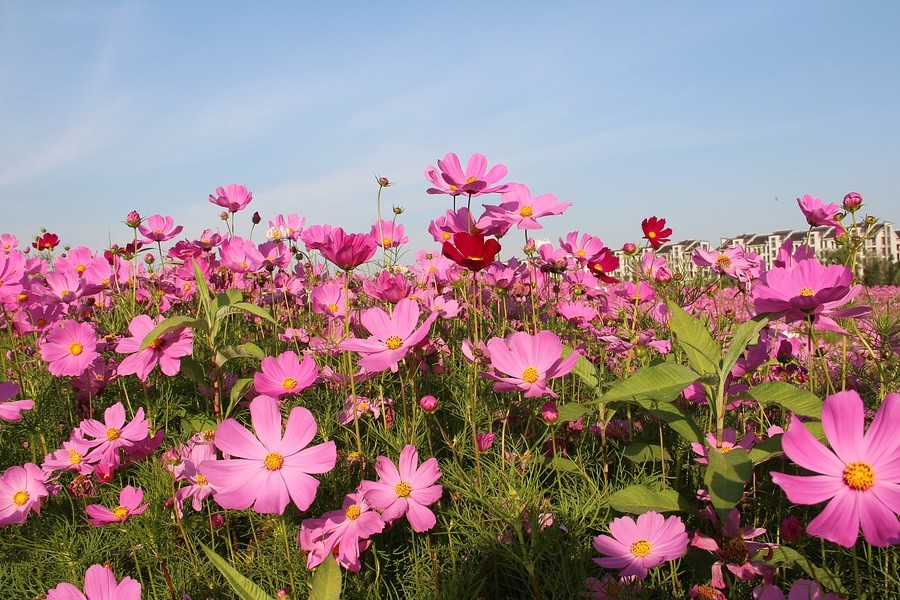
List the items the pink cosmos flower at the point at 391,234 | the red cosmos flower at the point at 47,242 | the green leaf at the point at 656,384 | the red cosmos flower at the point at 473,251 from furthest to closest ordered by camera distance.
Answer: the red cosmos flower at the point at 47,242, the pink cosmos flower at the point at 391,234, the red cosmos flower at the point at 473,251, the green leaf at the point at 656,384

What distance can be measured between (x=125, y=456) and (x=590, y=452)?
3.93 feet

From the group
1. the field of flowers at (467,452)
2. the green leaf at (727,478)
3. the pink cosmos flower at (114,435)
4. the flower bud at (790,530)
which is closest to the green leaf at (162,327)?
the field of flowers at (467,452)

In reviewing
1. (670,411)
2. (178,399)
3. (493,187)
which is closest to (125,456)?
(178,399)

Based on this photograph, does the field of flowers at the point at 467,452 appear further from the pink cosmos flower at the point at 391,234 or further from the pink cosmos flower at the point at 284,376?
the pink cosmos flower at the point at 391,234

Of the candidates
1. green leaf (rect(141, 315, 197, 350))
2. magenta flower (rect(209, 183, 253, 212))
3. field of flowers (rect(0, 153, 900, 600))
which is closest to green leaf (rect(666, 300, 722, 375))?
field of flowers (rect(0, 153, 900, 600))

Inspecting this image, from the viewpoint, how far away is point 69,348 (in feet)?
5.46

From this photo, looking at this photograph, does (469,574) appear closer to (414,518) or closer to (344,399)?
(414,518)

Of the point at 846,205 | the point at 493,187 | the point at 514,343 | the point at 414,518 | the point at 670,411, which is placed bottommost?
the point at 414,518

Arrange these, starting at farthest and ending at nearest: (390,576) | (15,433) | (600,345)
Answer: (600,345) < (15,433) < (390,576)

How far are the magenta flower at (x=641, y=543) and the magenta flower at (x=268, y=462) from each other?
500 millimetres

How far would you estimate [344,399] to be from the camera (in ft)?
5.43

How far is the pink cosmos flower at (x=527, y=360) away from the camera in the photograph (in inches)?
45.6

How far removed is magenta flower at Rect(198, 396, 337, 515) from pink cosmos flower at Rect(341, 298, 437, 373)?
0.20 meters

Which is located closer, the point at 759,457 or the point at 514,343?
the point at 759,457
